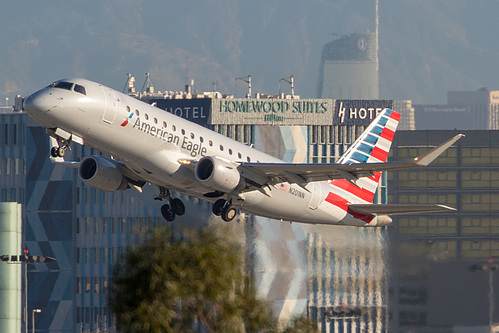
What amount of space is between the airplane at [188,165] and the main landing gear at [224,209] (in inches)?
2.3

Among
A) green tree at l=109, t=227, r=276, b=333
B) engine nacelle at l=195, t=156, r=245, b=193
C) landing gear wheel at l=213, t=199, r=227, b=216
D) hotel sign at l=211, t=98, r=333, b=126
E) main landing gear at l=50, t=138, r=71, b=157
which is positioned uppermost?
hotel sign at l=211, t=98, r=333, b=126

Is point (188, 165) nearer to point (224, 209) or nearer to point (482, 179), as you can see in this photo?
point (224, 209)

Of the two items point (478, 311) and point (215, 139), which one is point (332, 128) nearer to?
point (478, 311)

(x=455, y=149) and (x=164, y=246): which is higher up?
(x=455, y=149)

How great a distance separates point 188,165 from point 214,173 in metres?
1.51

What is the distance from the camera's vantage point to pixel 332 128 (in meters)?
156

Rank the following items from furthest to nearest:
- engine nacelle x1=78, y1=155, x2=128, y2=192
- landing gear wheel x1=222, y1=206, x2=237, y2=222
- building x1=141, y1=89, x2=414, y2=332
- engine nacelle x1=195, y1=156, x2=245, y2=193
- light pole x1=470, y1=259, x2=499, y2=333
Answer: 1. light pole x1=470, y1=259, x2=499, y2=333
2. building x1=141, y1=89, x2=414, y2=332
3. landing gear wheel x1=222, y1=206, x2=237, y2=222
4. engine nacelle x1=78, y1=155, x2=128, y2=192
5. engine nacelle x1=195, y1=156, x2=245, y2=193

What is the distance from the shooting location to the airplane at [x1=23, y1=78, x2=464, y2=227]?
67.7m

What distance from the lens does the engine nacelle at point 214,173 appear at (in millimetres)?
71812

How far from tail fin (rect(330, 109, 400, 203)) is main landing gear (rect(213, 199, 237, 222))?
9268 mm

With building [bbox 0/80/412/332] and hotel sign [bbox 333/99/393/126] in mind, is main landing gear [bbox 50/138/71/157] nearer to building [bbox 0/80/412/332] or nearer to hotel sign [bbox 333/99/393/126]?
building [bbox 0/80/412/332]

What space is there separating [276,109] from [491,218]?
40786mm

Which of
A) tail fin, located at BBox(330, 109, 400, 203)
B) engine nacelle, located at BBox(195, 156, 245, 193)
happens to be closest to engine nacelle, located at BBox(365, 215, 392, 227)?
tail fin, located at BBox(330, 109, 400, 203)

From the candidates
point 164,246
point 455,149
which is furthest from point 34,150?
point 164,246
